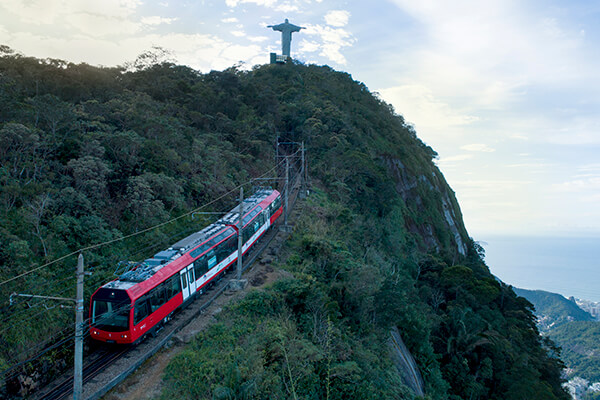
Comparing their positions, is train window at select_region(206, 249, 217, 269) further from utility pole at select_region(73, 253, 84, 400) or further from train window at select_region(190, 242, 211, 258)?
utility pole at select_region(73, 253, 84, 400)

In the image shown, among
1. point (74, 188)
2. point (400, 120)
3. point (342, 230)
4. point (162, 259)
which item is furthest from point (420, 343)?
point (400, 120)

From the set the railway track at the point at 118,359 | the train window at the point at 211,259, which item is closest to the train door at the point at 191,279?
the railway track at the point at 118,359

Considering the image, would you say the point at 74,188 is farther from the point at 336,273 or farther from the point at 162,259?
the point at 336,273

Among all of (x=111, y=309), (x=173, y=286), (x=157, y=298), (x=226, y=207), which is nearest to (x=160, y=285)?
(x=157, y=298)

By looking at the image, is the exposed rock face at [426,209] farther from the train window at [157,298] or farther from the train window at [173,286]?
the train window at [157,298]

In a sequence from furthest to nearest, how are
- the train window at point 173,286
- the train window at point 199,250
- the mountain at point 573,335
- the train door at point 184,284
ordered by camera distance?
the mountain at point 573,335 < the train window at point 199,250 < the train door at point 184,284 < the train window at point 173,286

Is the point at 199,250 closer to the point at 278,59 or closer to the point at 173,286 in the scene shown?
the point at 173,286
